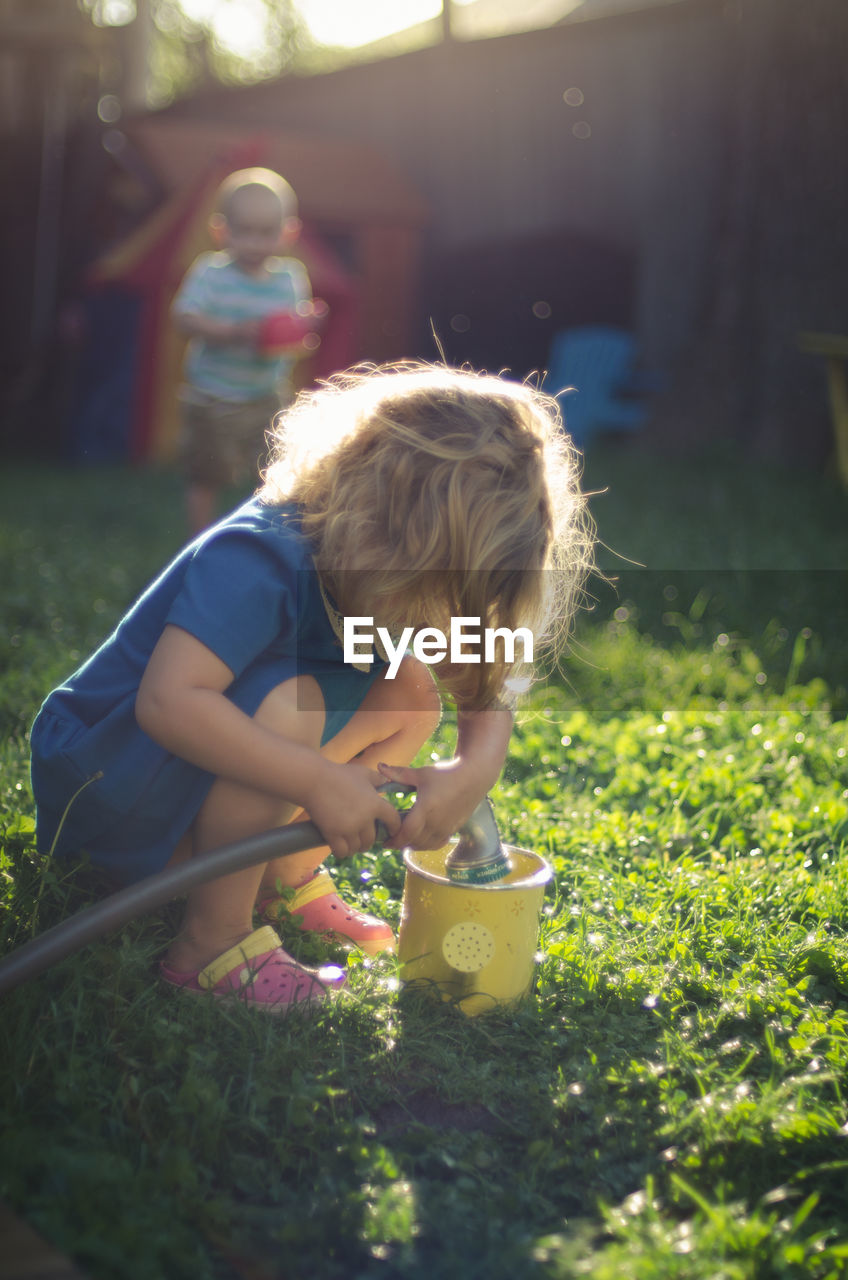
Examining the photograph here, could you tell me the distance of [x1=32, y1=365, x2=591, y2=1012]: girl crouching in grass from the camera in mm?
1413

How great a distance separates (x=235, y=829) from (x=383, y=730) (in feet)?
0.98

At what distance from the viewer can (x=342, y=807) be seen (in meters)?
1.41

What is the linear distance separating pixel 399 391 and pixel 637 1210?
1.02 m

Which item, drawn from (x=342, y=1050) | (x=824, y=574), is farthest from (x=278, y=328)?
(x=342, y=1050)

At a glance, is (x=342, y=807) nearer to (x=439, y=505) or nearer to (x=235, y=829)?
(x=235, y=829)

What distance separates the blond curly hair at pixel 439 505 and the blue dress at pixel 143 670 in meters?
0.07

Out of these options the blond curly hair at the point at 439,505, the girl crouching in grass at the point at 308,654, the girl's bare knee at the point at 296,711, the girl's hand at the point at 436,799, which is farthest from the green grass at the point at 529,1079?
the blond curly hair at the point at 439,505

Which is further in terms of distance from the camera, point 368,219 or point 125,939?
point 368,219

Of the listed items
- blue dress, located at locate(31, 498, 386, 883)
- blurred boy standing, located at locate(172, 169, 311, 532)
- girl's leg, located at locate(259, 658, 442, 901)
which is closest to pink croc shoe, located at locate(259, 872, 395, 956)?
girl's leg, located at locate(259, 658, 442, 901)

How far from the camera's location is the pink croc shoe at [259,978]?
59.9 inches

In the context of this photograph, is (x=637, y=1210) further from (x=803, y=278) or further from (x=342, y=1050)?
(x=803, y=278)

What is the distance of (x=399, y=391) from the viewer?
152 centimetres

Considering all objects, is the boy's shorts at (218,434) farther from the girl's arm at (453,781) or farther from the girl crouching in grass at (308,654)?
the girl's arm at (453,781)

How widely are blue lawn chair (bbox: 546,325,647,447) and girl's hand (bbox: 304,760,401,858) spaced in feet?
22.0
